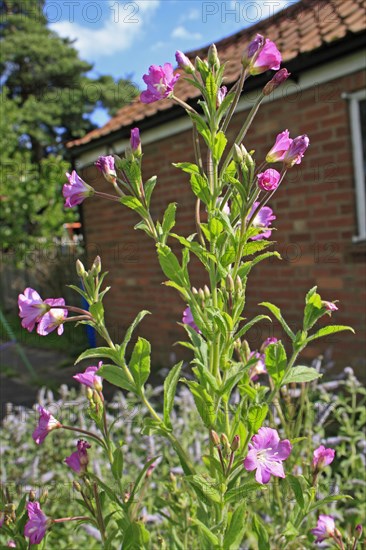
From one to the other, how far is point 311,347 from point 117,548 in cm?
323

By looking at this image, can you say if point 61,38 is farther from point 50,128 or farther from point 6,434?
point 6,434

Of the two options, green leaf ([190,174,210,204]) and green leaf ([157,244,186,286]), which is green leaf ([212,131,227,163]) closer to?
green leaf ([190,174,210,204])

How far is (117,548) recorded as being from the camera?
2.17m

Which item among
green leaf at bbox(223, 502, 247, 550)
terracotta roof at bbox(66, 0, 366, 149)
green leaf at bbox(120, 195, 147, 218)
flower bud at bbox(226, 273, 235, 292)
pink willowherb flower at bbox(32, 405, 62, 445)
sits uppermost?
terracotta roof at bbox(66, 0, 366, 149)

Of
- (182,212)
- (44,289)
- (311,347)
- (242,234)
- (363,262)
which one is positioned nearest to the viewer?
(242,234)

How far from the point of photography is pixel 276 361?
131 cm

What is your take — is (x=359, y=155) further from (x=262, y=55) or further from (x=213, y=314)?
(x=213, y=314)

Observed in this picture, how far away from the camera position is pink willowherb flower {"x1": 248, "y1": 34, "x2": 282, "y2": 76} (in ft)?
4.12

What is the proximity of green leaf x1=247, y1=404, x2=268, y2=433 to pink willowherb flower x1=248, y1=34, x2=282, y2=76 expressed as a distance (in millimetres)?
697

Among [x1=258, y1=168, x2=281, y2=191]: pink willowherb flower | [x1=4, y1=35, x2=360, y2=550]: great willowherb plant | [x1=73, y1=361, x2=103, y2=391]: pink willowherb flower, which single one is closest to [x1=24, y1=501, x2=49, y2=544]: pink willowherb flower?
[x1=4, y1=35, x2=360, y2=550]: great willowherb plant

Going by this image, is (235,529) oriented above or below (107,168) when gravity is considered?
below

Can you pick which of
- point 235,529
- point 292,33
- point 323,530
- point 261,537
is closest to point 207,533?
point 235,529

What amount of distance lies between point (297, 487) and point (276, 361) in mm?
289

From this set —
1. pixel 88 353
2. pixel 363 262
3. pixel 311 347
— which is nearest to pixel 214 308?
pixel 88 353
